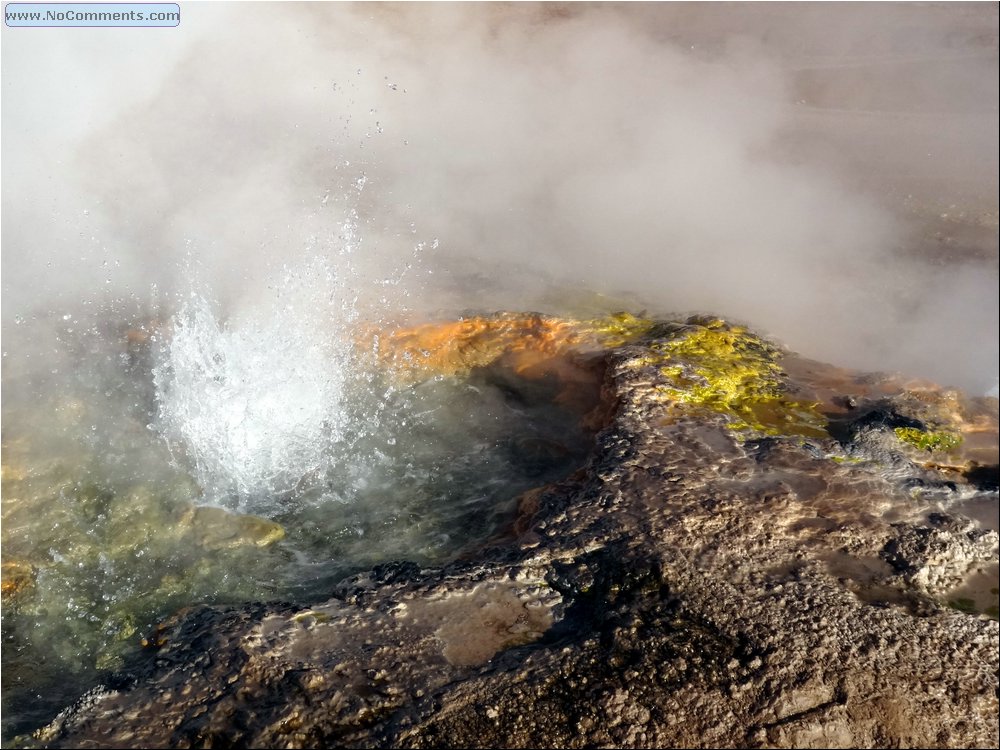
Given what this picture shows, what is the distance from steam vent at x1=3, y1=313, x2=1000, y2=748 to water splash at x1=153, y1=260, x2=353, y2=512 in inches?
11.2

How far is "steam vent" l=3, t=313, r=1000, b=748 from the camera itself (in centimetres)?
192

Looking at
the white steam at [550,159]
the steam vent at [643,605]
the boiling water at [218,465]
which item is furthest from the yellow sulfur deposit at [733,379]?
the white steam at [550,159]

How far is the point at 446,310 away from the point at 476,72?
333 centimetres

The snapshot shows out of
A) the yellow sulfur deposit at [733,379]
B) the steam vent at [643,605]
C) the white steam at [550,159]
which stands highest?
the white steam at [550,159]

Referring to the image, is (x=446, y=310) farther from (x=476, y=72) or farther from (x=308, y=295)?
(x=476, y=72)

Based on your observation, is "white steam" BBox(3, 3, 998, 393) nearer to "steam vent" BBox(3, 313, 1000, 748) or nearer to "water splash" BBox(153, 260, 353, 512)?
"water splash" BBox(153, 260, 353, 512)

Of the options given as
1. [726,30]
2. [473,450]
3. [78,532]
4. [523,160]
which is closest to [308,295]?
[473,450]

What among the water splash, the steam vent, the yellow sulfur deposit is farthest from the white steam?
the steam vent

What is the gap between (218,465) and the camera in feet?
10.3

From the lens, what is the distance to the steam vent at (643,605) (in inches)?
75.4

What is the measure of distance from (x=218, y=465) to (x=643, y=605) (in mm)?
1680

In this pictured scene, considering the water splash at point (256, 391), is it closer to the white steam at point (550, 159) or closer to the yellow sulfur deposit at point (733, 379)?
the white steam at point (550, 159)

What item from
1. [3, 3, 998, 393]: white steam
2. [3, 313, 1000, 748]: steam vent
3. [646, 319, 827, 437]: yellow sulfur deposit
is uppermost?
[3, 3, 998, 393]: white steam

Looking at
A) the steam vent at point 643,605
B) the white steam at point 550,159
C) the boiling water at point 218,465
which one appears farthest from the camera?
the white steam at point 550,159
